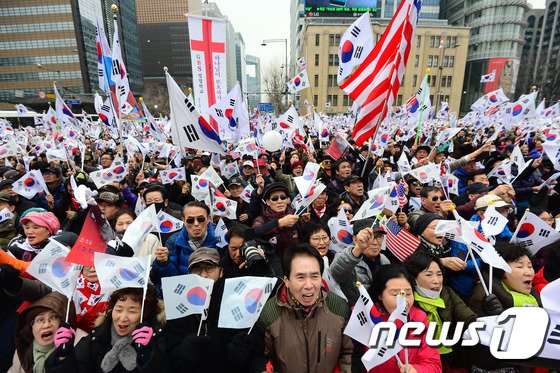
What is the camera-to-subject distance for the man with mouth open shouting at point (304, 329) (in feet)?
6.98

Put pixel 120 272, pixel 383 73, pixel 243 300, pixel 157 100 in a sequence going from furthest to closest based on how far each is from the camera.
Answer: pixel 157 100
pixel 383 73
pixel 120 272
pixel 243 300

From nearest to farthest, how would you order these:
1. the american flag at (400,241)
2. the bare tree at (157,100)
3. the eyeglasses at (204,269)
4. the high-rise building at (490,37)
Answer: the eyeglasses at (204,269) < the american flag at (400,241) < the bare tree at (157,100) < the high-rise building at (490,37)

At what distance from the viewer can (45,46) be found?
58562 mm

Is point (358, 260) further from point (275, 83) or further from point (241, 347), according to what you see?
point (275, 83)

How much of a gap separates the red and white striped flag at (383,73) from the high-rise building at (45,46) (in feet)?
216

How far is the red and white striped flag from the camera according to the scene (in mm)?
4613

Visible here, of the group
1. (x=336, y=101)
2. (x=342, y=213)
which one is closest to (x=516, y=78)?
(x=336, y=101)

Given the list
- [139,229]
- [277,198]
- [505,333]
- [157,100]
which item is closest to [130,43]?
[157,100]

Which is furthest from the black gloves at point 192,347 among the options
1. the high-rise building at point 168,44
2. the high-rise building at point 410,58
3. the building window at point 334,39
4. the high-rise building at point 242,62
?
the high-rise building at point 168,44

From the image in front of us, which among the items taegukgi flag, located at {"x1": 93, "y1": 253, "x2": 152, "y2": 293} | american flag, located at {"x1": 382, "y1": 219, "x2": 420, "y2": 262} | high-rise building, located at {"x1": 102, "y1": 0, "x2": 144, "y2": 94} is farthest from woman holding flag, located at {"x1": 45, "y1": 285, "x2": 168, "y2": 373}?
high-rise building, located at {"x1": 102, "y1": 0, "x2": 144, "y2": 94}

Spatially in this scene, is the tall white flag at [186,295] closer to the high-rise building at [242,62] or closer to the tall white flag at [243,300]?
the tall white flag at [243,300]

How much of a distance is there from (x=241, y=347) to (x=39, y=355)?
1556 mm

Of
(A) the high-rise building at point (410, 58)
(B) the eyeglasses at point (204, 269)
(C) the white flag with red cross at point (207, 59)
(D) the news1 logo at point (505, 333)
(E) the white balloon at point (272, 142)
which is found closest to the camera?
(D) the news1 logo at point (505, 333)

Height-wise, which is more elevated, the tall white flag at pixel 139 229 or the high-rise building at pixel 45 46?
the high-rise building at pixel 45 46
